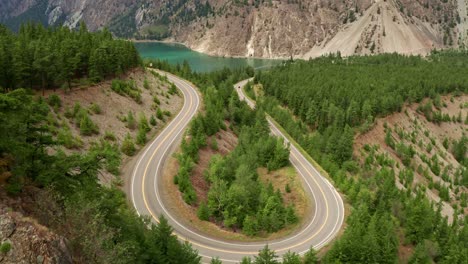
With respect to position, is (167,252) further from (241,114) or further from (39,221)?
(241,114)

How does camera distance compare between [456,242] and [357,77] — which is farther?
[357,77]

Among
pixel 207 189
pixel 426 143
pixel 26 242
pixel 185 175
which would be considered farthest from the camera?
pixel 426 143

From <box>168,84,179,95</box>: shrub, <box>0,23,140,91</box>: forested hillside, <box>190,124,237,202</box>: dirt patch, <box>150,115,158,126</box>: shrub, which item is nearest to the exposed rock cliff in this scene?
<box>190,124,237,202</box>: dirt patch

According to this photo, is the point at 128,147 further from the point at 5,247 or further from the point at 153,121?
the point at 5,247

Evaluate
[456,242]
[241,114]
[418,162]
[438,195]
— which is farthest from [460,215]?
[241,114]

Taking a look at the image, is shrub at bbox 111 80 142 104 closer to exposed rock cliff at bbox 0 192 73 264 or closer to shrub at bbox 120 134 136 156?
shrub at bbox 120 134 136 156

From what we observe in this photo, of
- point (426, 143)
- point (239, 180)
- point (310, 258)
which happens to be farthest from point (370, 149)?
point (310, 258)
